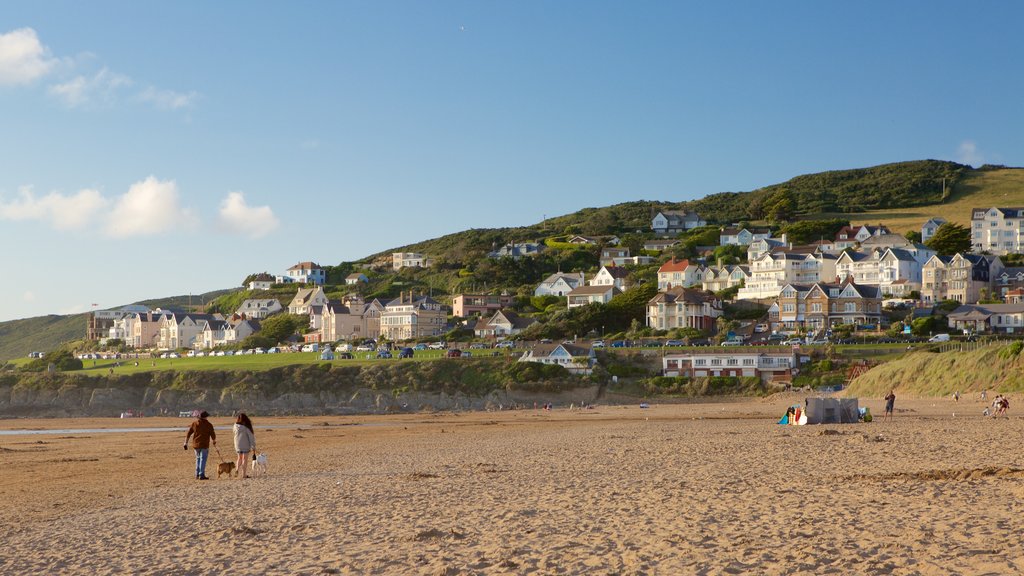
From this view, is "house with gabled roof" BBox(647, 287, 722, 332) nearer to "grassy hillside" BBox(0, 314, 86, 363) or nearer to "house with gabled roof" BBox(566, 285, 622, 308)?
"house with gabled roof" BBox(566, 285, 622, 308)

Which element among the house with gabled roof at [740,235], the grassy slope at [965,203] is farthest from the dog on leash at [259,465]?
the grassy slope at [965,203]

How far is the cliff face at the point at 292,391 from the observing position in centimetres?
6003

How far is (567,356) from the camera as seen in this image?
223ft

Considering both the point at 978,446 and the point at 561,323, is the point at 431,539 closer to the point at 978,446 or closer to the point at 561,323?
the point at 978,446

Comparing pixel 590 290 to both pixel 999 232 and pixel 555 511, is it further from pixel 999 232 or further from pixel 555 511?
pixel 555 511

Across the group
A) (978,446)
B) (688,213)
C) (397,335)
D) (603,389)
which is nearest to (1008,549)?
(978,446)

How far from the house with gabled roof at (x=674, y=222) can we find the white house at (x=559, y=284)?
123ft

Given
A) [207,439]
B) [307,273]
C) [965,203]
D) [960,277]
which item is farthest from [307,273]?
[207,439]

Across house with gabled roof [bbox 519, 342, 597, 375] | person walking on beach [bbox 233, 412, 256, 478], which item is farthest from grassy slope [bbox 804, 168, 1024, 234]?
person walking on beach [bbox 233, 412, 256, 478]

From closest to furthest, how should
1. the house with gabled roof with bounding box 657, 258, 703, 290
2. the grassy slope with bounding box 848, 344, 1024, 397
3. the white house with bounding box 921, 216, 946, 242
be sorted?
1. the grassy slope with bounding box 848, 344, 1024, 397
2. the house with gabled roof with bounding box 657, 258, 703, 290
3. the white house with bounding box 921, 216, 946, 242

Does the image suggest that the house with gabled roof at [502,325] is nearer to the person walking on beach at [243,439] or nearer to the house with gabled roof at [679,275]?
the house with gabled roof at [679,275]

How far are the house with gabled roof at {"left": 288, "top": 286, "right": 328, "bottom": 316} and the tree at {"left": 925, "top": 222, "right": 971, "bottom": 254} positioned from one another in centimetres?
7231

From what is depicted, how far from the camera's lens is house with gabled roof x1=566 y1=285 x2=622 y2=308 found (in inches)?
3784

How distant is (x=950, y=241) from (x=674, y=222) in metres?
49.0
